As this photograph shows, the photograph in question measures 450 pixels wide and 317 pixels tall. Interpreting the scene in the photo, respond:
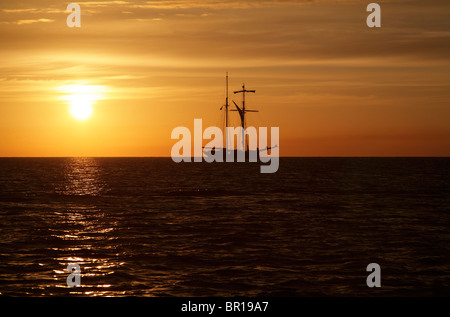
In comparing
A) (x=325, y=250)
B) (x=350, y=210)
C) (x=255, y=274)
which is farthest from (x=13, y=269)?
(x=350, y=210)

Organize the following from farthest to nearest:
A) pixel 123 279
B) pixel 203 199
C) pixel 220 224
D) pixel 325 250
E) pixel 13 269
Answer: pixel 203 199 → pixel 220 224 → pixel 325 250 → pixel 13 269 → pixel 123 279

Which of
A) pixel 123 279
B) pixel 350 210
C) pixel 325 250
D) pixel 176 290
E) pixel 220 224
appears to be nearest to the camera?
pixel 176 290

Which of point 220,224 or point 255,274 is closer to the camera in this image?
point 255,274

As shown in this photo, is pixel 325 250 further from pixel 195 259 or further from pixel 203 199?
pixel 203 199

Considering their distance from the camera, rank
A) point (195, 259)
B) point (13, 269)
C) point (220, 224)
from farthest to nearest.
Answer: point (220, 224), point (195, 259), point (13, 269)

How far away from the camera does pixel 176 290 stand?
19.5 m

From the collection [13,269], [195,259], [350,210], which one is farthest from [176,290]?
[350,210]

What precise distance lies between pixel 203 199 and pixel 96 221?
819 inches

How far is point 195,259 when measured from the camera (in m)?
25.1

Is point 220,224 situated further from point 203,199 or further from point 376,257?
point 203,199
